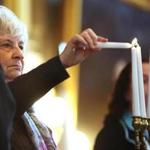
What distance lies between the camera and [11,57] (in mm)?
1173

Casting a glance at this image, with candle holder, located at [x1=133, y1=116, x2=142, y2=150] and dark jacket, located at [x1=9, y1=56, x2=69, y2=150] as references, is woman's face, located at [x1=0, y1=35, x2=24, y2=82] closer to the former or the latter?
dark jacket, located at [x1=9, y1=56, x2=69, y2=150]

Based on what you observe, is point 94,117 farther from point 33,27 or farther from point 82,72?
point 33,27

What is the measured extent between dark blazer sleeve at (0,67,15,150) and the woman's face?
23cm

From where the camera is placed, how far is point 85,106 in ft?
8.76

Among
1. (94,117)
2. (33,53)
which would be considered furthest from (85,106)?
(33,53)

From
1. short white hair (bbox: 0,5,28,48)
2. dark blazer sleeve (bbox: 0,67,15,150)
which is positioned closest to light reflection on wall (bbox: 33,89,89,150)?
short white hair (bbox: 0,5,28,48)

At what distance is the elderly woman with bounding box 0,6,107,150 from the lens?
105cm

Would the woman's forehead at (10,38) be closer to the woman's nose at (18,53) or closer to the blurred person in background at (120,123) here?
the woman's nose at (18,53)

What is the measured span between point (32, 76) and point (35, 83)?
0.02 m

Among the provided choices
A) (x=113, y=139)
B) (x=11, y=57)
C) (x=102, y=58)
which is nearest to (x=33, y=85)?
(x=11, y=57)

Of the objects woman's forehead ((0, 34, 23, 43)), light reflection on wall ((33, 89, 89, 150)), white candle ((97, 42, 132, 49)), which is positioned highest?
white candle ((97, 42, 132, 49))

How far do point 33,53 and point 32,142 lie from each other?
136 cm

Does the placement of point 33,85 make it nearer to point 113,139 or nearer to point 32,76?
point 32,76

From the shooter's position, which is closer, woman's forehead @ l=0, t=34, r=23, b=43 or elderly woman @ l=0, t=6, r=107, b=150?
elderly woman @ l=0, t=6, r=107, b=150
